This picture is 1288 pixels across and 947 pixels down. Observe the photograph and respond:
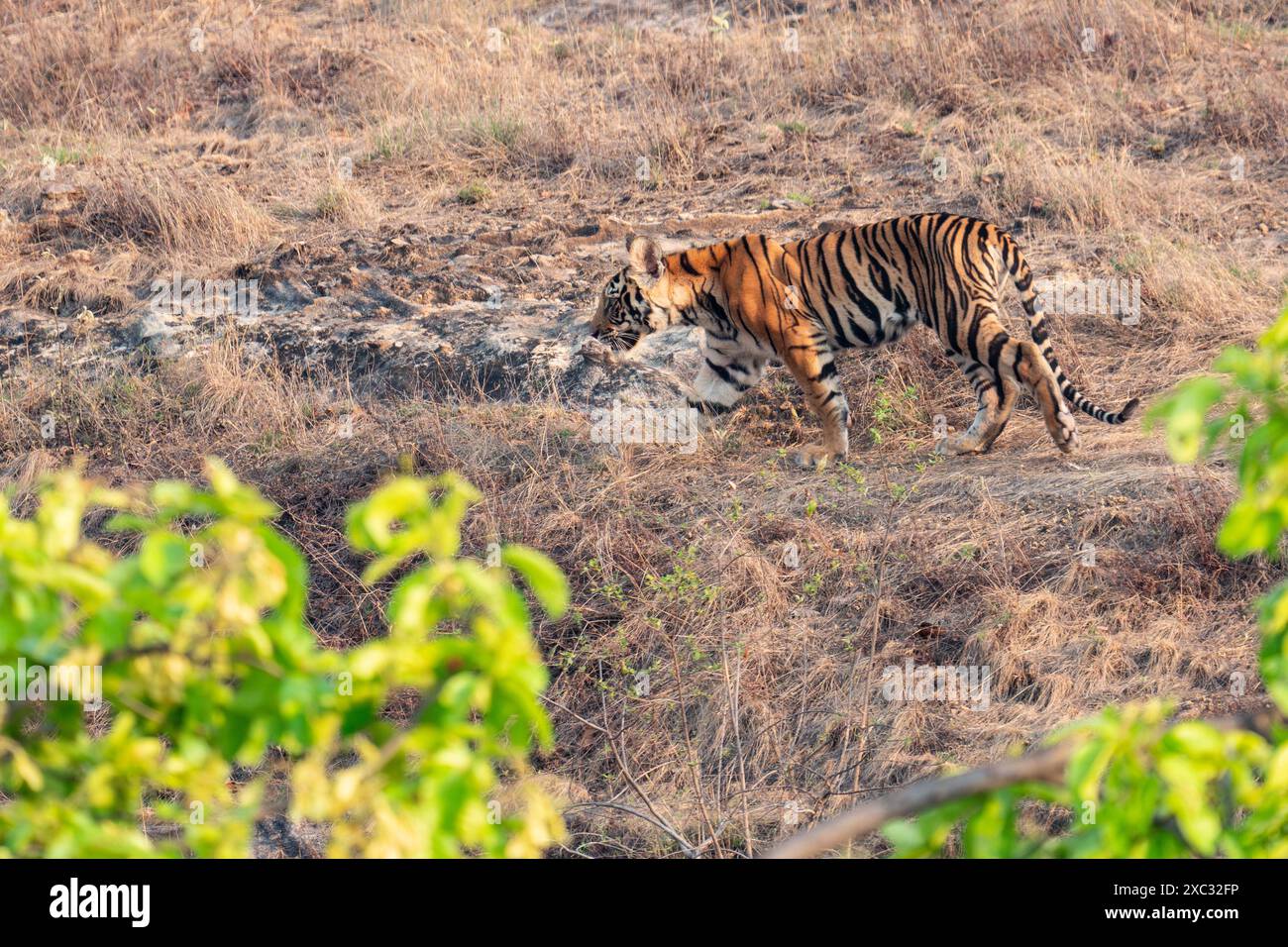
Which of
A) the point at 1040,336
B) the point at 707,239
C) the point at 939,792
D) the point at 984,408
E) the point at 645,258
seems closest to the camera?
the point at 939,792

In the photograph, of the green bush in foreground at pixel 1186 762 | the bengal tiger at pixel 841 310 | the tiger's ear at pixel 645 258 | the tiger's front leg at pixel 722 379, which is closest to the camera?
the green bush in foreground at pixel 1186 762

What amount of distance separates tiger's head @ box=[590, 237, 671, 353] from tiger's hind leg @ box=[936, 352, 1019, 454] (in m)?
1.58

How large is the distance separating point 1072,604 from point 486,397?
12.2 feet

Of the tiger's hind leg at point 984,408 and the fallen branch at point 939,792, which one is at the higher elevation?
the tiger's hind leg at point 984,408

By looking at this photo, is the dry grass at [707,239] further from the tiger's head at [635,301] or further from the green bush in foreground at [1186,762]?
the green bush in foreground at [1186,762]

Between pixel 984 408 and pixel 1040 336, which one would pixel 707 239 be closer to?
pixel 984 408

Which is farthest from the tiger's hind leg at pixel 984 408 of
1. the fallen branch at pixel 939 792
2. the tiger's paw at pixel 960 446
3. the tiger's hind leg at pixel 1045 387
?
the fallen branch at pixel 939 792

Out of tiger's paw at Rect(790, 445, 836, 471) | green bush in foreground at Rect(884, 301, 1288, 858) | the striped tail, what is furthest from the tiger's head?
green bush in foreground at Rect(884, 301, 1288, 858)

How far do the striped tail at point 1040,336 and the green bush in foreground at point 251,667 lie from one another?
5.40 m

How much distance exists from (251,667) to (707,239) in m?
7.85

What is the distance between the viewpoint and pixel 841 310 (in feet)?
→ 25.0

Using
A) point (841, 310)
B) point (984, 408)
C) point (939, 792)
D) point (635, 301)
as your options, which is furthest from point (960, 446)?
point (939, 792)

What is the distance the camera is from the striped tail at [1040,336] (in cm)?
700

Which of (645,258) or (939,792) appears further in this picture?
(645,258)
